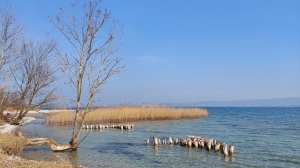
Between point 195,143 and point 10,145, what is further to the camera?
point 195,143

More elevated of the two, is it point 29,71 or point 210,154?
point 29,71

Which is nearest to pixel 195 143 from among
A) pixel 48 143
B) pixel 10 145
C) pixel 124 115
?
pixel 48 143

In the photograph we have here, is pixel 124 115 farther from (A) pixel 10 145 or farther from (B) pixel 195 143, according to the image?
(A) pixel 10 145

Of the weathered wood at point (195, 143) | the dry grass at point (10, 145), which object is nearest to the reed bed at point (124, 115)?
the weathered wood at point (195, 143)

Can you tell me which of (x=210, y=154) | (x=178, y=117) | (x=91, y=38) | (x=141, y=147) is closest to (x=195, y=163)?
(x=210, y=154)

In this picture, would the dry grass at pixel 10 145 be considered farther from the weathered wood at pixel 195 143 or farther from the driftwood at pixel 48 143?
the weathered wood at pixel 195 143

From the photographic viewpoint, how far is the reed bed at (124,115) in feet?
81.6

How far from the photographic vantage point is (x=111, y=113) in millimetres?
27656

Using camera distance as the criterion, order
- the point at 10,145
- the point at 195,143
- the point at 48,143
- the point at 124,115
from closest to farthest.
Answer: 1. the point at 10,145
2. the point at 48,143
3. the point at 195,143
4. the point at 124,115

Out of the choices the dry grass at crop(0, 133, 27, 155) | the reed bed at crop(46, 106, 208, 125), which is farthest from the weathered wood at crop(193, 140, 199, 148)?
the reed bed at crop(46, 106, 208, 125)

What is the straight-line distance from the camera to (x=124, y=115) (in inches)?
1109

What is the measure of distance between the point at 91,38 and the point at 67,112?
50.6 feet

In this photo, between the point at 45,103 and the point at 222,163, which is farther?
the point at 45,103

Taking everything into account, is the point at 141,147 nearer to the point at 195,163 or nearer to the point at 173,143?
the point at 173,143
